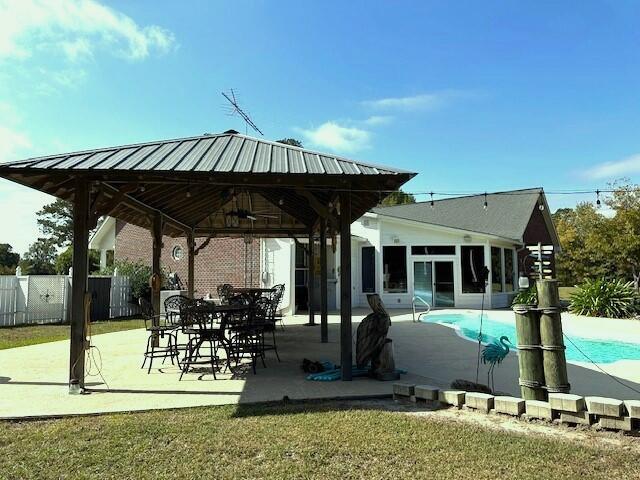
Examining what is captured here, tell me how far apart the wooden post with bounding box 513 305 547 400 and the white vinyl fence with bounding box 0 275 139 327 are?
1433cm

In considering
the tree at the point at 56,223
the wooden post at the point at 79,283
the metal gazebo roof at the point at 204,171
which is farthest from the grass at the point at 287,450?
the tree at the point at 56,223

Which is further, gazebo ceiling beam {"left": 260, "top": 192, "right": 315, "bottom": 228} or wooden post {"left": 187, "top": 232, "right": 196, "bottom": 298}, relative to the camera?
wooden post {"left": 187, "top": 232, "right": 196, "bottom": 298}

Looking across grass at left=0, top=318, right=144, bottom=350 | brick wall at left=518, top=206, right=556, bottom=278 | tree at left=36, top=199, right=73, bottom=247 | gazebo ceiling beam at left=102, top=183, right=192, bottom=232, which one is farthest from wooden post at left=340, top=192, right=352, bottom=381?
tree at left=36, top=199, right=73, bottom=247

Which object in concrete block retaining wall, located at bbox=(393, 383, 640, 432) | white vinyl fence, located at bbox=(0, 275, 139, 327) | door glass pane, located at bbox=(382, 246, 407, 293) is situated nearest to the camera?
concrete block retaining wall, located at bbox=(393, 383, 640, 432)

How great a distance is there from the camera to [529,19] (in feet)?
32.4

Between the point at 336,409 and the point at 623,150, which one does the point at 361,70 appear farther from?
the point at 623,150

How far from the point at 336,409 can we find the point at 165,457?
185cm

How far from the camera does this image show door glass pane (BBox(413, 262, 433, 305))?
61.3 feet

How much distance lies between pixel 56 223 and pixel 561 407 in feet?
175

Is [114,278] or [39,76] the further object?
[114,278]

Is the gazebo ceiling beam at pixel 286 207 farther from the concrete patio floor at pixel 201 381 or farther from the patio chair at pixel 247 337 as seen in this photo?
the concrete patio floor at pixel 201 381

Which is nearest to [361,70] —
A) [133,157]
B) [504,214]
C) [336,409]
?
[133,157]

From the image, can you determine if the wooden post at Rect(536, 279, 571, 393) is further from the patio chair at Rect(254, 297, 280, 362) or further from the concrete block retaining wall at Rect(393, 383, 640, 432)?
the patio chair at Rect(254, 297, 280, 362)

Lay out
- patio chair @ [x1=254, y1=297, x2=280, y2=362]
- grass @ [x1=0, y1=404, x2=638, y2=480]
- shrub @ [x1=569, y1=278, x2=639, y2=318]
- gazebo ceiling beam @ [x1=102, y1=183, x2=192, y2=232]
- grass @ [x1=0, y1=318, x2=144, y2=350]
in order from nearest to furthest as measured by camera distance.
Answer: grass @ [x1=0, y1=404, x2=638, y2=480], gazebo ceiling beam @ [x1=102, y1=183, x2=192, y2=232], patio chair @ [x1=254, y1=297, x2=280, y2=362], grass @ [x1=0, y1=318, x2=144, y2=350], shrub @ [x1=569, y1=278, x2=639, y2=318]
